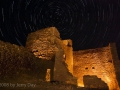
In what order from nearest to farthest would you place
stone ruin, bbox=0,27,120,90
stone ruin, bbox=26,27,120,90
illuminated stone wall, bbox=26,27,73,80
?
1. stone ruin, bbox=0,27,120,90
2. stone ruin, bbox=26,27,120,90
3. illuminated stone wall, bbox=26,27,73,80

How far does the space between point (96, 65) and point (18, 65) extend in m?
9.10

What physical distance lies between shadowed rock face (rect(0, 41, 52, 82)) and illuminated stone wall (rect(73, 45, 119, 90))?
6.85m

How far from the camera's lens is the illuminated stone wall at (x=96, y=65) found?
501 inches

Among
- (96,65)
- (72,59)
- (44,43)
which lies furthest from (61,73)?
(96,65)

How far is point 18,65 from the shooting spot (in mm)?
6125

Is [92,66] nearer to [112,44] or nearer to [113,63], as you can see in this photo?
[113,63]

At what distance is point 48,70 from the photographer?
7387 mm

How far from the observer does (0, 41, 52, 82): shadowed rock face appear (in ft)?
18.2

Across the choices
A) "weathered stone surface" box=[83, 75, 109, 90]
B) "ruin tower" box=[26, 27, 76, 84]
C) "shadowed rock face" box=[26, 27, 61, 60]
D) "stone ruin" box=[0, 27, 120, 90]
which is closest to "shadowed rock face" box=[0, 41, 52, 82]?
"stone ruin" box=[0, 27, 120, 90]

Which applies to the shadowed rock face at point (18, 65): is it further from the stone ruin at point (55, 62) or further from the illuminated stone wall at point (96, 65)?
the illuminated stone wall at point (96, 65)

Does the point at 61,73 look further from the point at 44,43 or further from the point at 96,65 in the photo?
the point at 96,65

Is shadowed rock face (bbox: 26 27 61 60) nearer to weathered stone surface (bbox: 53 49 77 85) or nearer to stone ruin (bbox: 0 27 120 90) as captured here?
stone ruin (bbox: 0 27 120 90)

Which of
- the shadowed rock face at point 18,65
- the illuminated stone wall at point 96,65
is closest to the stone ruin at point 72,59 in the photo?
the illuminated stone wall at point 96,65

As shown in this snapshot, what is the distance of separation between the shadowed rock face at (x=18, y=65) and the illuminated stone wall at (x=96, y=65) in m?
6.85
